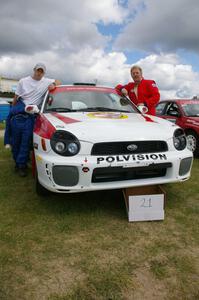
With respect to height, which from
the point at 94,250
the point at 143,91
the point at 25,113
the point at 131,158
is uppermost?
the point at 143,91

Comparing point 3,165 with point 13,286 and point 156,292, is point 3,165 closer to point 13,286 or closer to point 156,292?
point 13,286

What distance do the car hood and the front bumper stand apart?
210mm

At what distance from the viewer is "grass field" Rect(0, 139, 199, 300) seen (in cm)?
207

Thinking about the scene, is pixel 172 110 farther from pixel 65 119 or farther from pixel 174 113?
pixel 65 119

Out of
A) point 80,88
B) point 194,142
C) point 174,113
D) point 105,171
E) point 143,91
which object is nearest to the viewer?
point 105,171

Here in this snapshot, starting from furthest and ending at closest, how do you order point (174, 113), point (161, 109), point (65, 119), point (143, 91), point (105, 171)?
1. point (161, 109)
2. point (174, 113)
3. point (143, 91)
4. point (65, 119)
5. point (105, 171)

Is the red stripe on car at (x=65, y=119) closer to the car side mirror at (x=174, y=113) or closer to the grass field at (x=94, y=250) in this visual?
the grass field at (x=94, y=250)

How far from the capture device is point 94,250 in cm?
259

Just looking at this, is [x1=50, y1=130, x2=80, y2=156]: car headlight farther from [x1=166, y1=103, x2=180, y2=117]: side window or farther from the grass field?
[x1=166, y1=103, x2=180, y2=117]: side window

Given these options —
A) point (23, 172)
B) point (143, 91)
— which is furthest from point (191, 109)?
point (23, 172)

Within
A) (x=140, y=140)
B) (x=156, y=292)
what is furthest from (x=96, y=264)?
(x=140, y=140)

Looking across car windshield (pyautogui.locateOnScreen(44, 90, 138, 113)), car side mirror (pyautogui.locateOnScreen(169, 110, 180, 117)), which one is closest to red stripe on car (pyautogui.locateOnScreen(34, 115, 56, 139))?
car windshield (pyautogui.locateOnScreen(44, 90, 138, 113))

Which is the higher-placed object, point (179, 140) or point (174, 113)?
point (179, 140)

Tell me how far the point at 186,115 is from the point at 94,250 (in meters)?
4.99
